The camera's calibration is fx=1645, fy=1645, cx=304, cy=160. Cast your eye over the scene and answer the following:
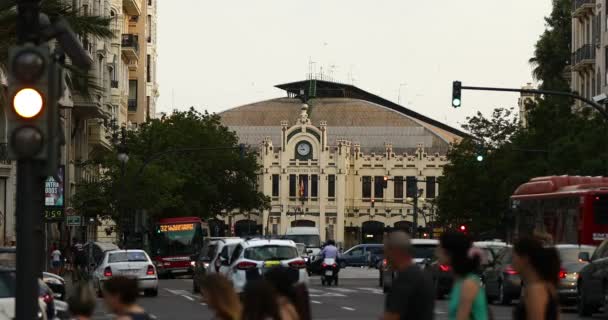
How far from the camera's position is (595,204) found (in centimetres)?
4084

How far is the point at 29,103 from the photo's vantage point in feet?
44.0

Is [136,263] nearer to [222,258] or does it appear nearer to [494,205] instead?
[222,258]

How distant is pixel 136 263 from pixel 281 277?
3294 centimetres

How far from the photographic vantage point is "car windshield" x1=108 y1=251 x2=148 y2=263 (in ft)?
149

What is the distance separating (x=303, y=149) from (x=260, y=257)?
125m

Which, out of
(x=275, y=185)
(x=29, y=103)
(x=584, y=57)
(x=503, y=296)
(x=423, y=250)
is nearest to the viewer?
(x=29, y=103)

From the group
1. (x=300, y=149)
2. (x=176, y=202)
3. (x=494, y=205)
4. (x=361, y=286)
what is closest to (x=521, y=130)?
(x=494, y=205)

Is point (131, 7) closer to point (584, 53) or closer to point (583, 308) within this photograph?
point (584, 53)

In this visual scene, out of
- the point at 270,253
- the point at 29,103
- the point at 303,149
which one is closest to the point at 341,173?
the point at 303,149

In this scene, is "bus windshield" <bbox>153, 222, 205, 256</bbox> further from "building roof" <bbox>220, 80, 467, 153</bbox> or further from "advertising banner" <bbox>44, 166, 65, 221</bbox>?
"building roof" <bbox>220, 80, 467, 153</bbox>

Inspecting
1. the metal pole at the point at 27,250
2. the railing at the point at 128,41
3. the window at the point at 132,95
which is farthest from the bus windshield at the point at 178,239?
the metal pole at the point at 27,250

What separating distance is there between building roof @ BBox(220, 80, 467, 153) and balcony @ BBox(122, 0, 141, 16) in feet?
204

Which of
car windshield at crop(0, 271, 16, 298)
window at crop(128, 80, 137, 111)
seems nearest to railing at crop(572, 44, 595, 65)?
window at crop(128, 80, 137, 111)

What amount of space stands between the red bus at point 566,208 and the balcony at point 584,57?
3716cm
